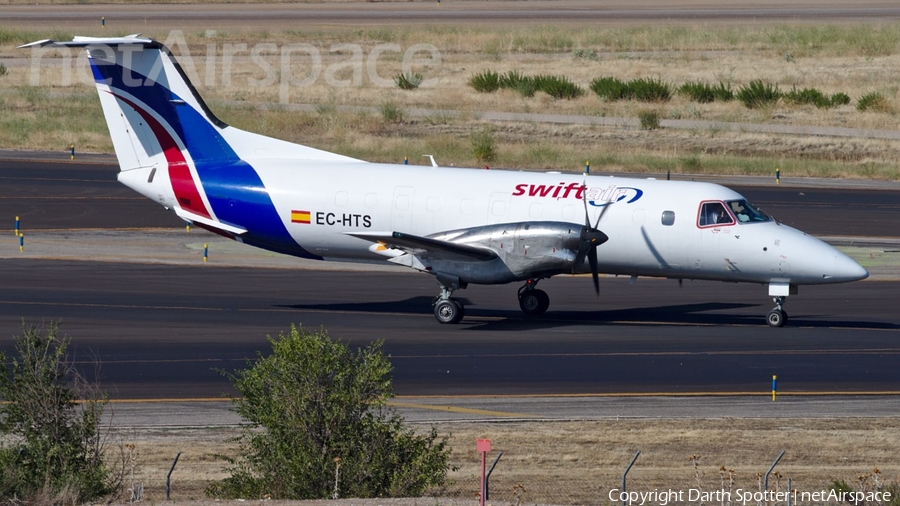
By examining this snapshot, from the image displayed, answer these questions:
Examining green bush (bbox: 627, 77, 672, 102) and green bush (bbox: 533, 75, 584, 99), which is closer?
green bush (bbox: 627, 77, 672, 102)

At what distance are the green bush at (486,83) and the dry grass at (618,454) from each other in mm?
50047

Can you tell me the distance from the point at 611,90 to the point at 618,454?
5026 cm

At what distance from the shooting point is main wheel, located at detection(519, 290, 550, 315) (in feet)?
90.5

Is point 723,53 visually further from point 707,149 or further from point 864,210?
point 864,210

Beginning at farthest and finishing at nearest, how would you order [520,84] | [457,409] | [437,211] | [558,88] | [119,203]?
1. [520,84]
2. [558,88]
3. [119,203]
4. [437,211]
5. [457,409]

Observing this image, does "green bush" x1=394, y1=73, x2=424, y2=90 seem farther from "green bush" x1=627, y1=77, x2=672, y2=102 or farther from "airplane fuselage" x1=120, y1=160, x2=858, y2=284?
"airplane fuselage" x1=120, y1=160, x2=858, y2=284

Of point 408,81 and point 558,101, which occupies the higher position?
point 408,81

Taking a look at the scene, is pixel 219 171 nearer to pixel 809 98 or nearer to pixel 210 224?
pixel 210 224

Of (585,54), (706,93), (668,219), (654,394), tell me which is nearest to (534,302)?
(668,219)

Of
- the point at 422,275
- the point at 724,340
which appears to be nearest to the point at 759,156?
the point at 422,275

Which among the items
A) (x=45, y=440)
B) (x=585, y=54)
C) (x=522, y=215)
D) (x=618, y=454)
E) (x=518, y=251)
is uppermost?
(x=585, y=54)

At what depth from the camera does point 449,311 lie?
26.5 metres

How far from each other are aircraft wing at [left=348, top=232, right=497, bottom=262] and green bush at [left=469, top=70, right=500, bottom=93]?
4272 centimetres

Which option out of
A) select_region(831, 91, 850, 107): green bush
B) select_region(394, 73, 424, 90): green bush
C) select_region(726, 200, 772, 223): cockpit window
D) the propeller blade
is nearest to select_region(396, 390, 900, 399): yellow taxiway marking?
the propeller blade
